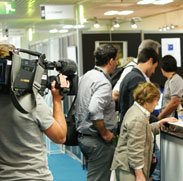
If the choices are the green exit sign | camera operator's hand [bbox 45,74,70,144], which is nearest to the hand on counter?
camera operator's hand [bbox 45,74,70,144]

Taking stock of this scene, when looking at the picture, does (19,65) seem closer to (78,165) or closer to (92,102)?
(92,102)

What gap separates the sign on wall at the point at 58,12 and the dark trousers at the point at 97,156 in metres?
3.12

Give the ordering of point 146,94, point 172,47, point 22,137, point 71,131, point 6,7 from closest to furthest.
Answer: point 22,137 → point 146,94 → point 71,131 → point 172,47 → point 6,7

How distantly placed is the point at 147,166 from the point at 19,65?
1.63 m

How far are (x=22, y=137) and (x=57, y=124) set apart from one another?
18 centimetres

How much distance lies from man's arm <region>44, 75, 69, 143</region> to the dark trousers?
4.47 feet

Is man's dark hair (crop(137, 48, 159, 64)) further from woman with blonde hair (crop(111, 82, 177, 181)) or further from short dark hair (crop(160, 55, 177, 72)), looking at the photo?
short dark hair (crop(160, 55, 177, 72))

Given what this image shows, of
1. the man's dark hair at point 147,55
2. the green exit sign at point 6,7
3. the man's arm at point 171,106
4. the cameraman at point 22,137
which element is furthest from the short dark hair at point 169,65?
the cameraman at point 22,137

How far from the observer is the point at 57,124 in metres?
2.08

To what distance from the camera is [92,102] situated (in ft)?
11.3

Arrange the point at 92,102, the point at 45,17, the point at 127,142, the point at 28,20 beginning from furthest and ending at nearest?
the point at 28,20 → the point at 45,17 → the point at 92,102 → the point at 127,142

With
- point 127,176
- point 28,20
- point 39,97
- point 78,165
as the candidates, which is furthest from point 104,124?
point 28,20

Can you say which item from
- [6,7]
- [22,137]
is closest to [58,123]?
[22,137]

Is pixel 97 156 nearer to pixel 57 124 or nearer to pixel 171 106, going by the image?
pixel 57 124
